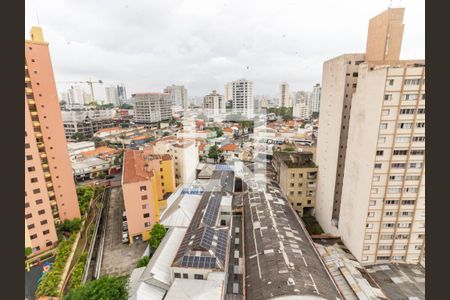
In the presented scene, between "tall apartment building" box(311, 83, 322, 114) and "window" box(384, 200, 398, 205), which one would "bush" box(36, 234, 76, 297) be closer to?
"window" box(384, 200, 398, 205)

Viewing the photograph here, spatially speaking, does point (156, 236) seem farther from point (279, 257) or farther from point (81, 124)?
point (81, 124)

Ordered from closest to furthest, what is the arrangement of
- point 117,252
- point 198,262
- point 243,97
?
point 198,262 → point 117,252 → point 243,97

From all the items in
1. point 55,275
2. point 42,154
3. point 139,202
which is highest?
point 42,154

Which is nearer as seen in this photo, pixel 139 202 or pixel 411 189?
pixel 411 189

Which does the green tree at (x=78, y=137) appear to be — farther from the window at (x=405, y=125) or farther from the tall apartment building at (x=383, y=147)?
the window at (x=405, y=125)

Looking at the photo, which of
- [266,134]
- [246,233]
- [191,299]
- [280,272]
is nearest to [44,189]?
[191,299]

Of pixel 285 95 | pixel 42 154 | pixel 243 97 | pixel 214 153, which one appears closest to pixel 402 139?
pixel 42 154

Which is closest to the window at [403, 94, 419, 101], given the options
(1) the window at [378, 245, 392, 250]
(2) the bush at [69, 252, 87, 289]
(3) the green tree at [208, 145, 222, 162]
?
(1) the window at [378, 245, 392, 250]
